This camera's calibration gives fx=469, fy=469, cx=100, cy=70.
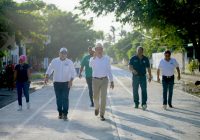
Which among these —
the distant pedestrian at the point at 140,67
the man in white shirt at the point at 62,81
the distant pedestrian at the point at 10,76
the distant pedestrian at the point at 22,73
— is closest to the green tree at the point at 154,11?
the distant pedestrian at the point at 10,76

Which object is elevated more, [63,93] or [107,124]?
[63,93]

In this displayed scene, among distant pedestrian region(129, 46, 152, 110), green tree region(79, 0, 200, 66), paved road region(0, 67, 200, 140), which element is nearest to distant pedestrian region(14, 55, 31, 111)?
paved road region(0, 67, 200, 140)

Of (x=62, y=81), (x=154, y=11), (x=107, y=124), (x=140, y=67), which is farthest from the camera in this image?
(x=154, y=11)

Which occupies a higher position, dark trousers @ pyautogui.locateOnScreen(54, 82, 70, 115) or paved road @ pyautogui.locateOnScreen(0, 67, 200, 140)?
dark trousers @ pyautogui.locateOnScreen(54, 82, 70, 115)

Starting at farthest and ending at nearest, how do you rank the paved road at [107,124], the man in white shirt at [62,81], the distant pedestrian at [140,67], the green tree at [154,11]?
the green tree at [154,11] → the distant pedestrian at [140,67] → the man in white shirt at [62,81] → the paved road at [107,124]

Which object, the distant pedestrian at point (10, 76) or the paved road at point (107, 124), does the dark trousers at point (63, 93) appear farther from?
the distant pedestrian at point (10, 76)

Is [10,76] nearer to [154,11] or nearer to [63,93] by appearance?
[154,11]

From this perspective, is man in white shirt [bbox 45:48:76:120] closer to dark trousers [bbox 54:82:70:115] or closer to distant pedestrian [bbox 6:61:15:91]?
dark trousers [bbox 54:82:70:115]

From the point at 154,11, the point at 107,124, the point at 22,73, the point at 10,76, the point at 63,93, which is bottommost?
the point at 107,124

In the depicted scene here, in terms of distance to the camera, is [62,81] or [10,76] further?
[10,76]

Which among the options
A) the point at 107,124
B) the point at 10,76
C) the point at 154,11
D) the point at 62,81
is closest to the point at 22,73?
the point at 62,81

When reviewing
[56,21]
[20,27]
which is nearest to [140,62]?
→ [20,27]

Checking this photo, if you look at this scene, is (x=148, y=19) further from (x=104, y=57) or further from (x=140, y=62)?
(x=104, y=57)

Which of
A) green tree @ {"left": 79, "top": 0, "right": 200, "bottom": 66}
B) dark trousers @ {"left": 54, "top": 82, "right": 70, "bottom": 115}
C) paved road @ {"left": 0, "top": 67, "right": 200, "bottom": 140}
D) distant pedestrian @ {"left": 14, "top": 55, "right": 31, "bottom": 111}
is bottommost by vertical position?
paved road @ {"left": 0, "top": 67, "right": 200, "bottom": 140}
